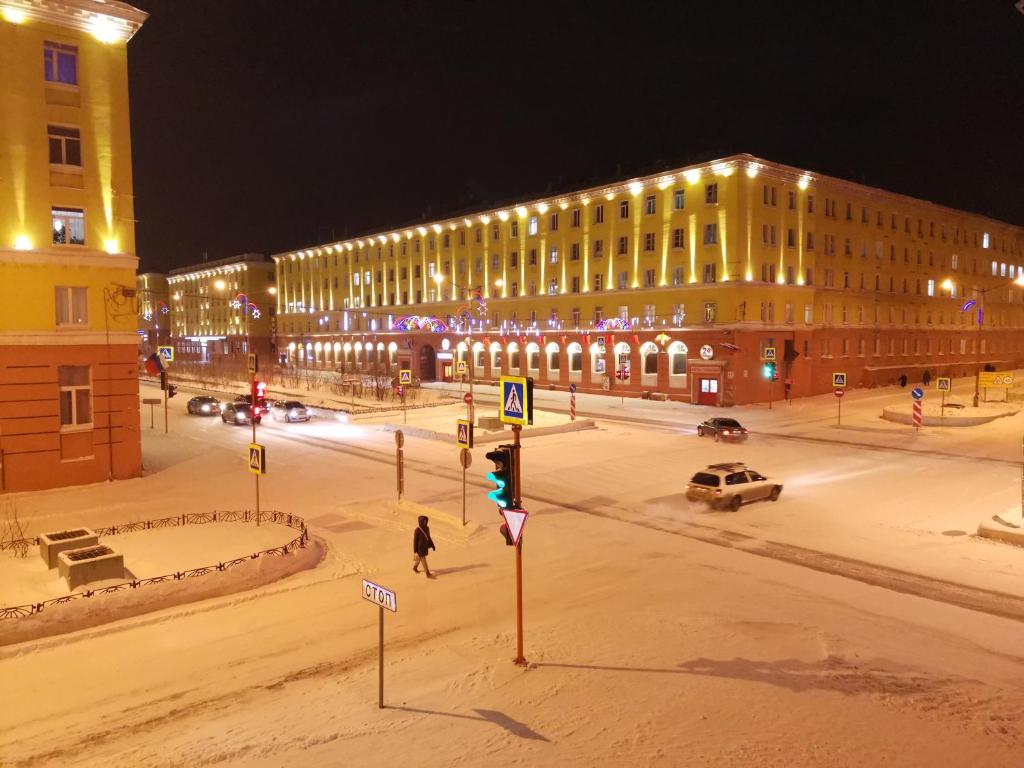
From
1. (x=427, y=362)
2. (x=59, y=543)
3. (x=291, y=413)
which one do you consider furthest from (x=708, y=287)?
(x=59, y=543)

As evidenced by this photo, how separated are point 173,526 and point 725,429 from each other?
23.4 m

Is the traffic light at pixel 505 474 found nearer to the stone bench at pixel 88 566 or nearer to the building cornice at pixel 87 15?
the stone bench at pixel 88 566

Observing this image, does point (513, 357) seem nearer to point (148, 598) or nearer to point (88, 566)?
point (88, 566)

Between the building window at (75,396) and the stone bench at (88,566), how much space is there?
11374mm

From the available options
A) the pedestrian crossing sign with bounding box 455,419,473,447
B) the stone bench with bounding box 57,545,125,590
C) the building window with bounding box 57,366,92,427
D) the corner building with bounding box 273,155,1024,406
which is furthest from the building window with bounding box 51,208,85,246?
the corner building with bounding box 273,155,1024,406

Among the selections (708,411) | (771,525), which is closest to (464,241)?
(708,411)

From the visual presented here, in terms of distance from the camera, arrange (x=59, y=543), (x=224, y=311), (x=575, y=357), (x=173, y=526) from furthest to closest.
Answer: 1. (x=224, y=311)
2. (x=575, y=357)
3. (x=173, y=526)
4. (x=59, y=543)

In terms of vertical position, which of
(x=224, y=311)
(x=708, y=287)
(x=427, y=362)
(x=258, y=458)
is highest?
(x=224, y=311)

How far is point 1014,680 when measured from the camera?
30.9 ft

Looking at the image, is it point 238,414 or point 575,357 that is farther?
point 575,357

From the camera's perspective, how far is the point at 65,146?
2269 cm

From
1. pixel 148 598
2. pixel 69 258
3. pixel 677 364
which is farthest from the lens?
pixel 677 364

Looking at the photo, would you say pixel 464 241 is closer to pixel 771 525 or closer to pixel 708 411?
pixel 708 411

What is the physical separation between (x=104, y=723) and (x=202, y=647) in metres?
2.23
